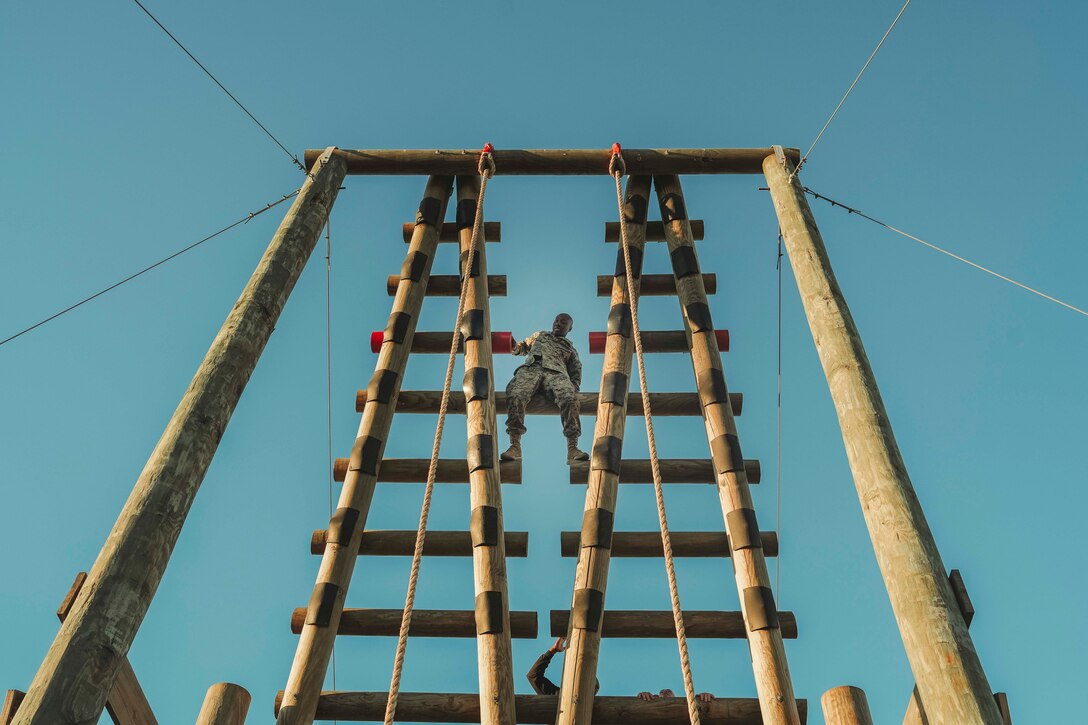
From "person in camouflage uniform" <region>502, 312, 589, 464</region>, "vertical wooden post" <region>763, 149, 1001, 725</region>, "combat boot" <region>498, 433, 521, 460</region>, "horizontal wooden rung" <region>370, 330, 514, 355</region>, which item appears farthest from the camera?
"horizontal wooden rung" <region>370, 330, 514, 355</region>

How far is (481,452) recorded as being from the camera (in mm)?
4617

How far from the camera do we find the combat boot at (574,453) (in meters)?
5.06

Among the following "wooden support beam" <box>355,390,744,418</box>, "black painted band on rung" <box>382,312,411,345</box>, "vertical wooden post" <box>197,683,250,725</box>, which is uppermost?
"black painted band on rung" <box>382,312,411,345</box>

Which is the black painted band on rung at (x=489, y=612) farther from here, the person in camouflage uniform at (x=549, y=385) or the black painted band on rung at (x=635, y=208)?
the black painted band on rung at (x=635, y=208)

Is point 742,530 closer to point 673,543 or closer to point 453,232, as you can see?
point 673,543

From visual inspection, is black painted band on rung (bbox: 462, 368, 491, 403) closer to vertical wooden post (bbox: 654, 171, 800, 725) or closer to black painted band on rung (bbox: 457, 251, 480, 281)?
black painted band on rung (bbox: 457, 251, 480, 281)

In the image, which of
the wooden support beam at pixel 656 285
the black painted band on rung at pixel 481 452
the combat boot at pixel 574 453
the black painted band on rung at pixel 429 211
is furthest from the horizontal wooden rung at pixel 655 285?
the black painted band on rung at pixel 481 452

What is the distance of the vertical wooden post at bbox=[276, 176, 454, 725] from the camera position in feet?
13.1

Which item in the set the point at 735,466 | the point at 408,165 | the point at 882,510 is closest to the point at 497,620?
the point at 735,466

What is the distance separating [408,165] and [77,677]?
135 inches

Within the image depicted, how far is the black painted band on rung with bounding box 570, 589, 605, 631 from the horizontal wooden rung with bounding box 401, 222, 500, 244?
2.27 meters

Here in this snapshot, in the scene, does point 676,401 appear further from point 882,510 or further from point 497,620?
point 882,510

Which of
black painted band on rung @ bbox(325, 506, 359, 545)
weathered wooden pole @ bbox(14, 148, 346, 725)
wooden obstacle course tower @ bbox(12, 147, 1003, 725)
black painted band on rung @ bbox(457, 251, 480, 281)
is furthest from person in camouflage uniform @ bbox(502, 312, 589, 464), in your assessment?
weathered wooden pole @ bbox(14, 148, 346, 725)

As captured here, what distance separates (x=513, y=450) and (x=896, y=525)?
7.36 ft
